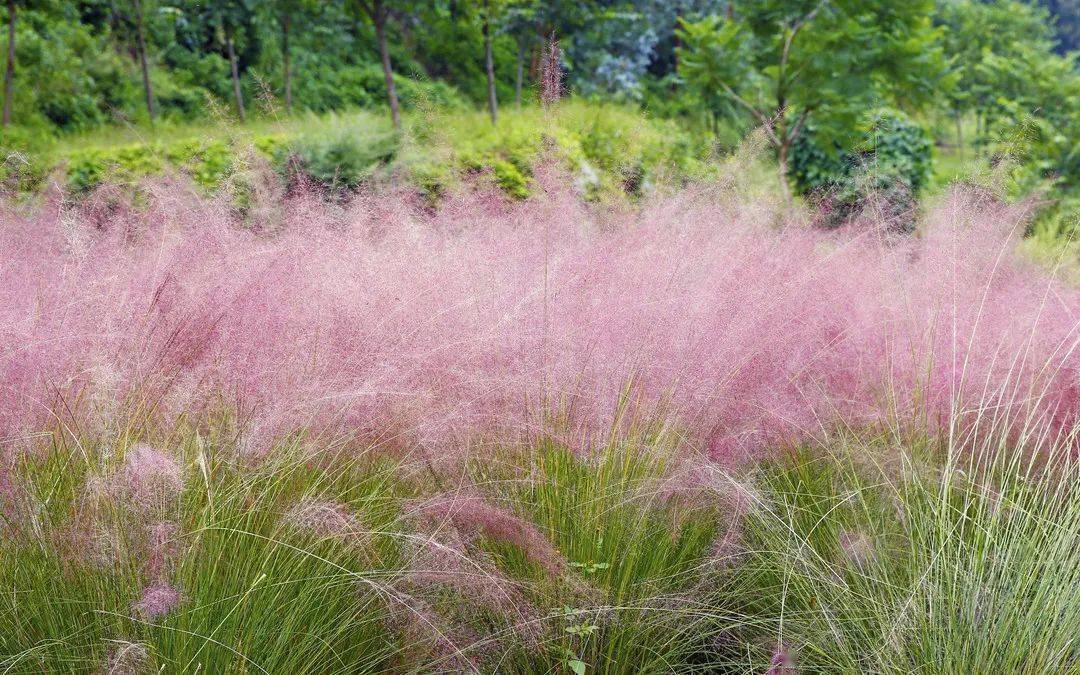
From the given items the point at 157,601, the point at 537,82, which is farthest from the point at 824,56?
the point at 157,601

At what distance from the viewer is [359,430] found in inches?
77.4

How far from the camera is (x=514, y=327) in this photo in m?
2.22

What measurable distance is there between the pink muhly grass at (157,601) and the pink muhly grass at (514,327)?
0.19 metres

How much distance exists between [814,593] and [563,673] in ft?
1.82

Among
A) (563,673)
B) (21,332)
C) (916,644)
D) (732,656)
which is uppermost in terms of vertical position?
(21,332)

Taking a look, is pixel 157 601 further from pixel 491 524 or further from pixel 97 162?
pixel 97 162

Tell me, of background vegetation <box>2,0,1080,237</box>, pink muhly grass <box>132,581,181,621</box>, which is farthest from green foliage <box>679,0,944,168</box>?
pink muhly grass <box>132,581,181,621</box>

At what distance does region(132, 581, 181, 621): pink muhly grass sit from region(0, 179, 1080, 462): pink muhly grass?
7.6 inches

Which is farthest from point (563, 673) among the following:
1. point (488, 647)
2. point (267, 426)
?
point (267, 426)

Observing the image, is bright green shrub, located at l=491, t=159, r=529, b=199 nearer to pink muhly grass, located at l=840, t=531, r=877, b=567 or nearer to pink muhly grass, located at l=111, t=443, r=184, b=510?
pink muhly grass, located at l=840, t=531, r=877, b=567

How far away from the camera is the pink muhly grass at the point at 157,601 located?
147cm

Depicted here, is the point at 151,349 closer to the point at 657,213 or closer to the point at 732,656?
the point at 732,656

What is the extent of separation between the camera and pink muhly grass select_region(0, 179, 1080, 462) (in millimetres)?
1933

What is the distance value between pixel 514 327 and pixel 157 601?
1033 millimetres
